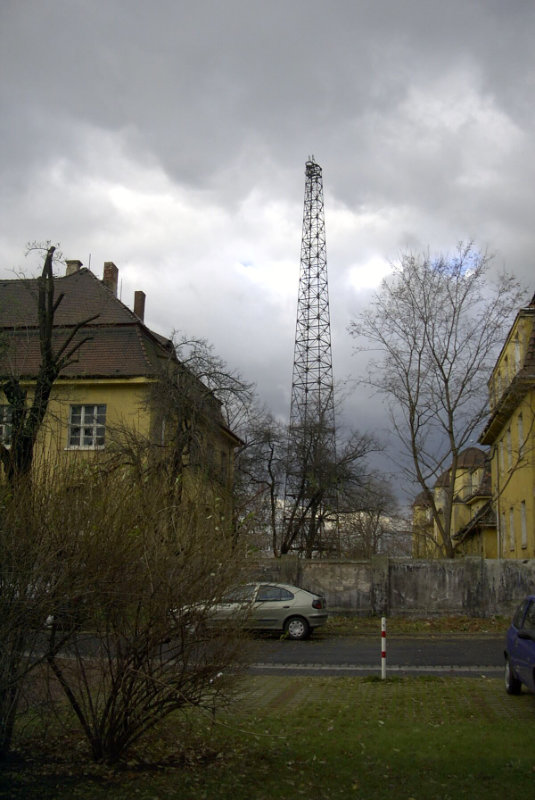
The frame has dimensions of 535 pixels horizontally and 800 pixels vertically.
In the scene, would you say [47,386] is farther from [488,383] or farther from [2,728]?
[488,383]

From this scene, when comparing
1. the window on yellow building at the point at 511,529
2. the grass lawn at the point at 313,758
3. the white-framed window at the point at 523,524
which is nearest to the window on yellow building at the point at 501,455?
the window on yellow building at the point at 511,529

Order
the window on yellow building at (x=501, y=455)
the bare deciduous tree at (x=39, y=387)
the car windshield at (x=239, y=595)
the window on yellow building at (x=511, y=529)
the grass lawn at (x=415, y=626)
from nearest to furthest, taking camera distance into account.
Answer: the car windshield at (x=239, y=595)
the bare deciduous tree at (x=39, y=387)
the grass lawn at (x=415, y=626)
the window on yellow building at (x=511, y=529)
the window on yellow building at (x=501, y=455)

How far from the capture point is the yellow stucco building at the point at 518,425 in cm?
2700

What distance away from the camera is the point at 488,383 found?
2712 cm

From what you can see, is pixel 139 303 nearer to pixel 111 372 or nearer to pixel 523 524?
pixel 111 372

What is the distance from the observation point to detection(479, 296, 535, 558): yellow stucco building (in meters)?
27.0

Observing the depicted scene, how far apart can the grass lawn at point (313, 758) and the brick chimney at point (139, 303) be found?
2922cm

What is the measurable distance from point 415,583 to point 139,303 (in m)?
19.7

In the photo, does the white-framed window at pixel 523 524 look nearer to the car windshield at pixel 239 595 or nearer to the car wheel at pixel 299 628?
the car wheel at pixel 299 628

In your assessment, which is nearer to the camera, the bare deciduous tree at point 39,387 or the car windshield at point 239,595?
the car windshield at point 239,595

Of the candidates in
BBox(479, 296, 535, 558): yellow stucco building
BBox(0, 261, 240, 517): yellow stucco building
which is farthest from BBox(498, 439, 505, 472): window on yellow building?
BBox(0, 261, 240, 517): yellow stucco building

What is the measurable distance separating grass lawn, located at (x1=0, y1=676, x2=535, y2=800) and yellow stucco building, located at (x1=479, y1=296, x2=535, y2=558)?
17680mm

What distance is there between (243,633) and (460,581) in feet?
62.9

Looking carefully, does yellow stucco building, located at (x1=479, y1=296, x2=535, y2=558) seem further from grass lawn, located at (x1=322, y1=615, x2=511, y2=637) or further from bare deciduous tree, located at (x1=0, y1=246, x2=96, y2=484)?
bare deciduous tree, located at (x1=0, y1=246, x2=96, y2=484)
